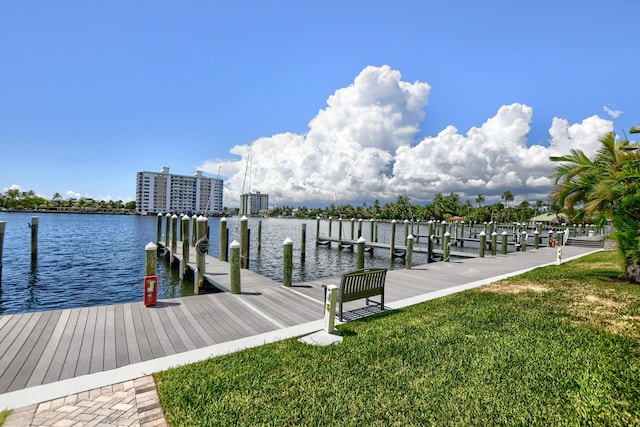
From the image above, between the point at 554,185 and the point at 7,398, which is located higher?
the point at 554,185

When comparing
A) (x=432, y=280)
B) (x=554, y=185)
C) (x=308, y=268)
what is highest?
(x=554, y=185)

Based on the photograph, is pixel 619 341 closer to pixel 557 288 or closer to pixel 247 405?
pixel 557 288

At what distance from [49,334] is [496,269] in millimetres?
14794

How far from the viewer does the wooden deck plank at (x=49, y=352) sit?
4.06 m

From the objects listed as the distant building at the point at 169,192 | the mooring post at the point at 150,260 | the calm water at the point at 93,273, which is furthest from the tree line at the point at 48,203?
the mooring post at the point at 150,260

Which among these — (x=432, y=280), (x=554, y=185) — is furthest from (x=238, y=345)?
(x=554, y=185)

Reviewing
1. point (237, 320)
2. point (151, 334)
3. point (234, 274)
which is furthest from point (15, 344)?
point (234, 274)

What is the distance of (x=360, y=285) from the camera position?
684cm

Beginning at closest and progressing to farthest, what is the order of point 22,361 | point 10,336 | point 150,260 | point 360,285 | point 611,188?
point 22,361, point 10,336, point 360,285, point 150,260, point 611,188

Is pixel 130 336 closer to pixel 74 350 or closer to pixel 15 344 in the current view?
pixel 74 350

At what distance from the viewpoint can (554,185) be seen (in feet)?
38.1

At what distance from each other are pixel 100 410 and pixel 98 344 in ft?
6.84

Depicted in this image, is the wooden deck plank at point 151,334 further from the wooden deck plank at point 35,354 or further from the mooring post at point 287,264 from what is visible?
the mooring post at point 287,264

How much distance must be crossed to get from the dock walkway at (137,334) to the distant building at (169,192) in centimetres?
12708
